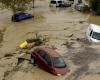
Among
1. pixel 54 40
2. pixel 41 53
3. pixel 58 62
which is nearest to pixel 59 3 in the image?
pixel 54 40

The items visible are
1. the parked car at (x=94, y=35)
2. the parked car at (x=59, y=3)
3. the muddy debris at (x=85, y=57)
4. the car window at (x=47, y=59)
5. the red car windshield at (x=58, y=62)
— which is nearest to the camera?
the red car windshield at (x=58, y=62)

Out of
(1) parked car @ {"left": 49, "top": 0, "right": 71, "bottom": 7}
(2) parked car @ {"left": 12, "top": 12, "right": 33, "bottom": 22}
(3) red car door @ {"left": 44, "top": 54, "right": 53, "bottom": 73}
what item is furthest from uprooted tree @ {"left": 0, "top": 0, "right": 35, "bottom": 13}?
(3) red car door @ {"left": 44, "top": 54, "right": 53, "bottom": 73}

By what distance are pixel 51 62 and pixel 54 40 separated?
12.3 meters

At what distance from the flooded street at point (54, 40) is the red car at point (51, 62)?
0.41 m

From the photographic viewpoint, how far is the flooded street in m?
26.9

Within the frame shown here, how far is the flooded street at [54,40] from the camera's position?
26.9m

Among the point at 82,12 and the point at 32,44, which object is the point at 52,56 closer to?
the point at 32,44

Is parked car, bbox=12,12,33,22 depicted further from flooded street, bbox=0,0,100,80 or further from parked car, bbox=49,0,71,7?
parked car, bbox=49,0,71,7

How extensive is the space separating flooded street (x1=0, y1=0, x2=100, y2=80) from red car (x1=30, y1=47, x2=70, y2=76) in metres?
0.41

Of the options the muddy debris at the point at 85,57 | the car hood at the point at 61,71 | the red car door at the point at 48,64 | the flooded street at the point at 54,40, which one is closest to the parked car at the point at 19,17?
the flooded street at the point at 54,40

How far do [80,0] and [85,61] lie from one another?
1639 inches

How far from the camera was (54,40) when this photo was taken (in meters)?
38.5

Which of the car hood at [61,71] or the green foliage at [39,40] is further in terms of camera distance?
the green foliage at [39,40]

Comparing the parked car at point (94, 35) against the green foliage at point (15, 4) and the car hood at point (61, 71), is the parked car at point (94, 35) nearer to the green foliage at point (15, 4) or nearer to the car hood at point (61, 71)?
the car hood at point (61, 71)
